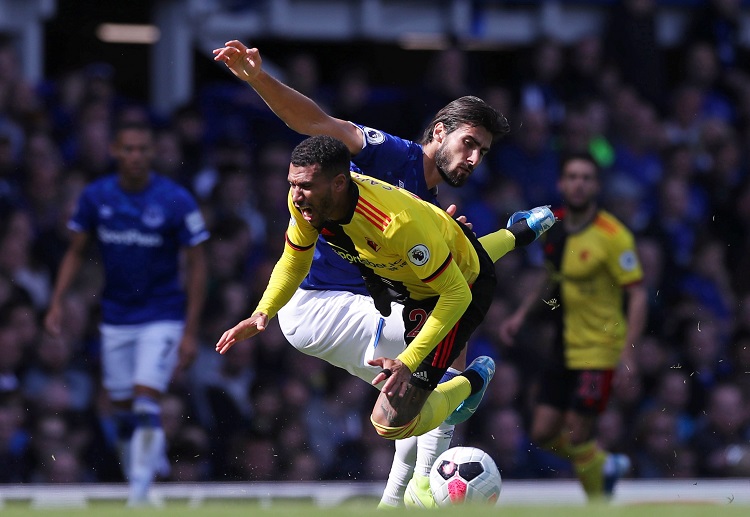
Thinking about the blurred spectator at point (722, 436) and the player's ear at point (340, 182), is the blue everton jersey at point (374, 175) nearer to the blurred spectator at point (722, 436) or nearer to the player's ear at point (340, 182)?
the player's ear at point (340, 182)

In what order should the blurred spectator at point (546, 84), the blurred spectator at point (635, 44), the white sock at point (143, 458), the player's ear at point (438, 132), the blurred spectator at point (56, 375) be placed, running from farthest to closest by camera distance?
the blurred spectator at point (635, 44)
the blurred spectator at point (546, 84)
the blurred spectator at point (56, 375)
the white sock at point (143, 458)
the player's ear at point (438, 132)

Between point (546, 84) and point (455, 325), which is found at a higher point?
Result: point (546, 84)

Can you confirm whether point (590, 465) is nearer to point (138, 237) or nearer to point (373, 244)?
point (138, 237)

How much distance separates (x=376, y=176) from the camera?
7.62 metres

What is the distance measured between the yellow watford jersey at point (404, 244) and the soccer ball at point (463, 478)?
111 cm

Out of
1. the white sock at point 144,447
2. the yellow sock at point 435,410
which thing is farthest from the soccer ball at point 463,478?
the white sock at point 144,447

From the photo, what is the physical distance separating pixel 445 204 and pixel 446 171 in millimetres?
3953

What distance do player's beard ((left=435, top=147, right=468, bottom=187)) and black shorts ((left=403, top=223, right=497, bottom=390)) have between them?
0.71ft

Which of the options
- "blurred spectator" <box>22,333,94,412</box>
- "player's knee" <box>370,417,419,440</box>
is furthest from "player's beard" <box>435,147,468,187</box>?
"blurred spectator" <box>22,333,94,412</box>

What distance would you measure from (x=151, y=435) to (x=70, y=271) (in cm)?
117

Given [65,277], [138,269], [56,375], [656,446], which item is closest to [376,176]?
[138,269]

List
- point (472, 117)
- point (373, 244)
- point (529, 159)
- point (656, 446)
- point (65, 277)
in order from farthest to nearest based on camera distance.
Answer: point (529, 159) < point (656, 446) < point (65, 277) < point (472, 117) < point (373, 244)

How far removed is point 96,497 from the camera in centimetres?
971

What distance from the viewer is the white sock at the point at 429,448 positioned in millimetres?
7938
